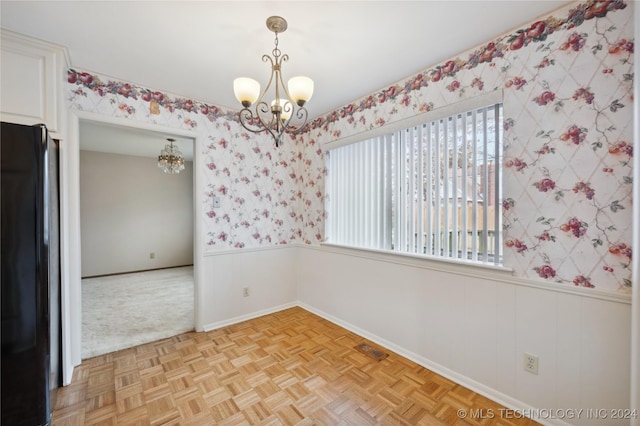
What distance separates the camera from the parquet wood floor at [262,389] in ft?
5.50

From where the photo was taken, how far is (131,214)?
5.61 meters

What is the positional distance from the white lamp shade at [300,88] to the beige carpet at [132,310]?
2735 mm

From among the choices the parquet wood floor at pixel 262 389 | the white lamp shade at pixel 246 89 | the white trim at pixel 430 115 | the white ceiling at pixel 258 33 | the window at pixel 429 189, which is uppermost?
the white ceiling at pixel 258 33

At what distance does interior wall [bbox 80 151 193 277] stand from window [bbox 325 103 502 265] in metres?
4.64

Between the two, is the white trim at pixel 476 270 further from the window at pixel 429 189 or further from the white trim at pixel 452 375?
the white trim at pixel 452 375

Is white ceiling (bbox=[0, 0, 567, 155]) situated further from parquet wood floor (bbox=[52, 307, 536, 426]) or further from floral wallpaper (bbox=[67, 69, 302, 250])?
parquet wood floor (bbox=[52, 307, 536, 426])

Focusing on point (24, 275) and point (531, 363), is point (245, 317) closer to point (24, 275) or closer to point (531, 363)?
point (24, 275)

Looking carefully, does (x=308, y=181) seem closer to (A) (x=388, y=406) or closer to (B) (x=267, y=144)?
(B) (x=267, y=144)

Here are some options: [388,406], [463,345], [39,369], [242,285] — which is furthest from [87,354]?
[463,345]

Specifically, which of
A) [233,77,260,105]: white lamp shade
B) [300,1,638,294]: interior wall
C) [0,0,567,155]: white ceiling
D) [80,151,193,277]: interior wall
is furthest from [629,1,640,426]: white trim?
[80,151,193,277]: interior wall

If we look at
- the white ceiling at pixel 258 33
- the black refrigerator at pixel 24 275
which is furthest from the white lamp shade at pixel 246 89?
the black refrigerator at pixel 24 275

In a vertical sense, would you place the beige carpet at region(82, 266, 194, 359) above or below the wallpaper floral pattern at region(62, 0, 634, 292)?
below

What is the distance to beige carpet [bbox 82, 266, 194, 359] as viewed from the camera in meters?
2.70

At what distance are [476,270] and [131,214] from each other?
6.31 m
